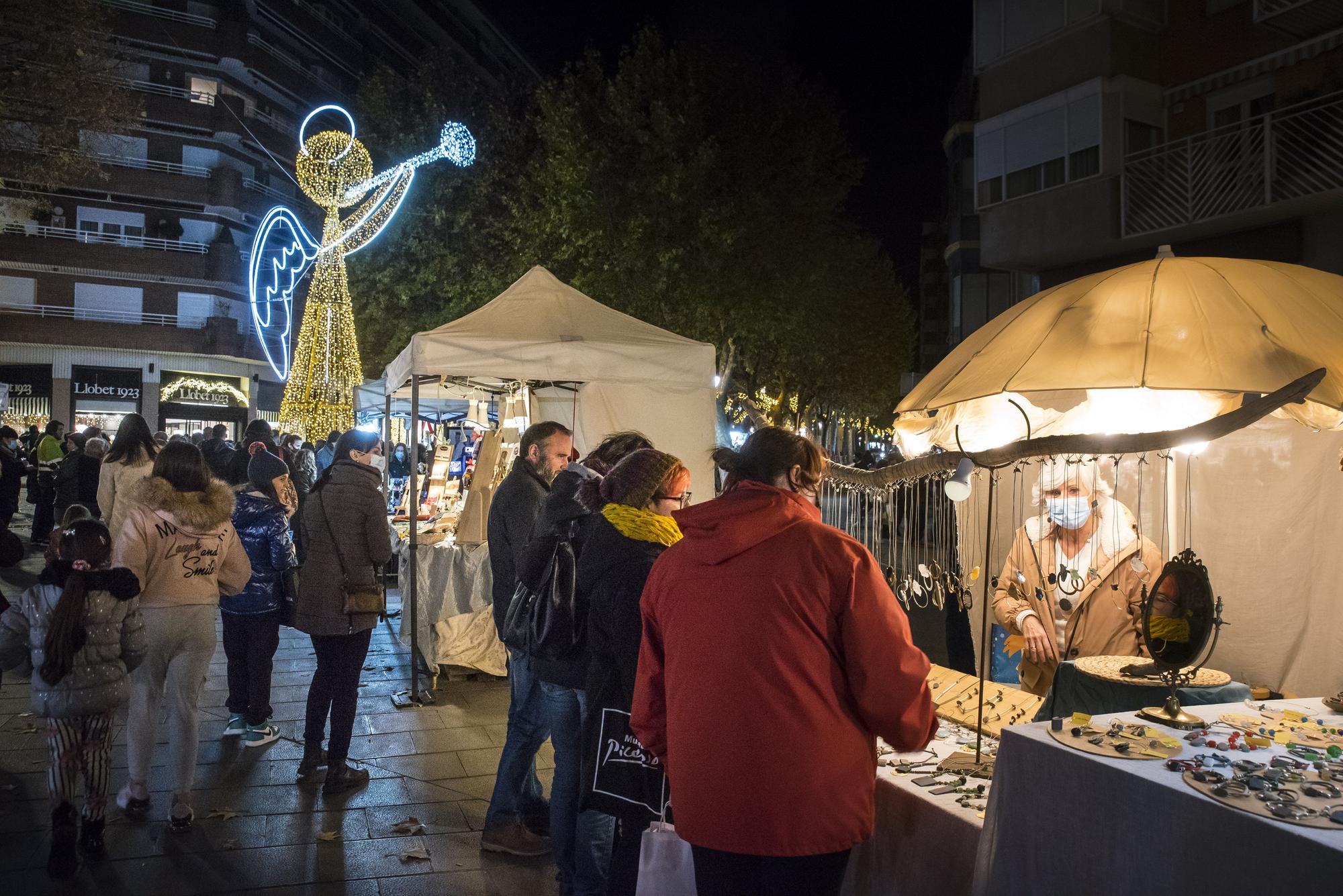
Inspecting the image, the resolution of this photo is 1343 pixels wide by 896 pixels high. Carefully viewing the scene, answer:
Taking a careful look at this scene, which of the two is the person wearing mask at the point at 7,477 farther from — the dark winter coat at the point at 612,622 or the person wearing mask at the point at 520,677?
the dark winter coat at the point at 612,622

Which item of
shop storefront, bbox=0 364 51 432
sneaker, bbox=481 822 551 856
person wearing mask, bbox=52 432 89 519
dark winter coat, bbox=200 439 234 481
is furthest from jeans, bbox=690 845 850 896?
shop storefront, bbox=0 364 51 432

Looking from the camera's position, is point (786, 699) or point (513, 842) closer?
point (786, 699)

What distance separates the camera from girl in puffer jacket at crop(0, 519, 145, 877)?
394 centimetres

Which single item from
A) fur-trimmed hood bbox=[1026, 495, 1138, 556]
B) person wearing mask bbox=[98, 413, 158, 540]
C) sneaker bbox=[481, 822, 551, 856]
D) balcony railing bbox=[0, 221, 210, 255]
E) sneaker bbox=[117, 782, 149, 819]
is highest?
balcony railing bbox=[0, 221, 210, 255]

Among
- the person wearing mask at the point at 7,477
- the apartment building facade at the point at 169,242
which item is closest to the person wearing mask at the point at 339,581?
the person wearing mask at the point at 7,477

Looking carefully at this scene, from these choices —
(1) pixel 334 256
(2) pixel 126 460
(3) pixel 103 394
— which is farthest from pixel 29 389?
(2) pixel 126 460

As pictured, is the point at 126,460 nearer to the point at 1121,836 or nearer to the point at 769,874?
the point at 769,874

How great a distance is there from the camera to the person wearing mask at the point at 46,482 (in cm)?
1423

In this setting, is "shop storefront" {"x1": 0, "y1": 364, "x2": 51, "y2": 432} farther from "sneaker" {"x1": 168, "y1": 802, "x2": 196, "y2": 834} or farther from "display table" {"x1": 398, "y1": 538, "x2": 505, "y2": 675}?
"sneaker" {"x1": 168, "y1": 802, "x2": 196, "y2": 834}

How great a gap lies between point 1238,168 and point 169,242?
Result: 3464 centimetres

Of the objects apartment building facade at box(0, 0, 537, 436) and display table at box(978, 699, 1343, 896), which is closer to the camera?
display table at box(978, 699, 1343, 896)

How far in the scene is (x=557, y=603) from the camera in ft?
11.9

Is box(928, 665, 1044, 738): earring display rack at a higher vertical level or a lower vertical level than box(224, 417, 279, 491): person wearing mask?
lower

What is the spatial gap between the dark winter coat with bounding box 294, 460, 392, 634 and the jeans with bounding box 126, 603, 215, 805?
603 mm
